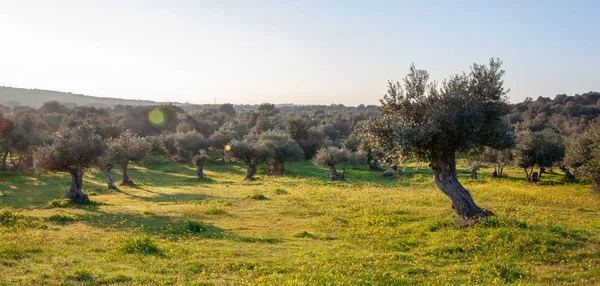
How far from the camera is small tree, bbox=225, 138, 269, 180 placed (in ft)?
199

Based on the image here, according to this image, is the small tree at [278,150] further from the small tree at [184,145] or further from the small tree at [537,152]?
the small tree at [537,152]

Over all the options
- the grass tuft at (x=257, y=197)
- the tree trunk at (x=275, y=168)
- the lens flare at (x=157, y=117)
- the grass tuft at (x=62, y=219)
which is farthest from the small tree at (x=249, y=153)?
the lens flare at (x=157, y=117)

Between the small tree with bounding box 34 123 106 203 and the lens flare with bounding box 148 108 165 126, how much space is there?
81.3 meters

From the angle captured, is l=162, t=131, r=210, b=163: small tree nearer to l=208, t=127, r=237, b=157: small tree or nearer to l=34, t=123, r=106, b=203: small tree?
l=208, t=127, r=237, b=157: small tree

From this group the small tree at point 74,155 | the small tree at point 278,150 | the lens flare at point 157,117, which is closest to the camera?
the small tree at point 74,155

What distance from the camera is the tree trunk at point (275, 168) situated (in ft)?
220

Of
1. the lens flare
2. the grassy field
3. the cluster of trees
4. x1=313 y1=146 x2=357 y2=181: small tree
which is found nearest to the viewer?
the grassy field

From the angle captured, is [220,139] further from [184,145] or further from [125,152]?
[125,152]

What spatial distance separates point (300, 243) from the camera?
20219 mm

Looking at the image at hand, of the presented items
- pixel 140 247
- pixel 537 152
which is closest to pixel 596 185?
pixel 537 152

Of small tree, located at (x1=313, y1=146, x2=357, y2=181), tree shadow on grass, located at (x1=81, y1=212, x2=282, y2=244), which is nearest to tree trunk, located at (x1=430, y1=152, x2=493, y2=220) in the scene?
tree shadow on grass, located at (x1=81, y1=212, x2=282, y2=244)

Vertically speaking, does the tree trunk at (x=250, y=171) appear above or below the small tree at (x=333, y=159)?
below

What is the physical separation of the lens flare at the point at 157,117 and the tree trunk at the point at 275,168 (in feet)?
197

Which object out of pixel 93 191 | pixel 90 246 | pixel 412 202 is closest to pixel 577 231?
pixel 412 202
